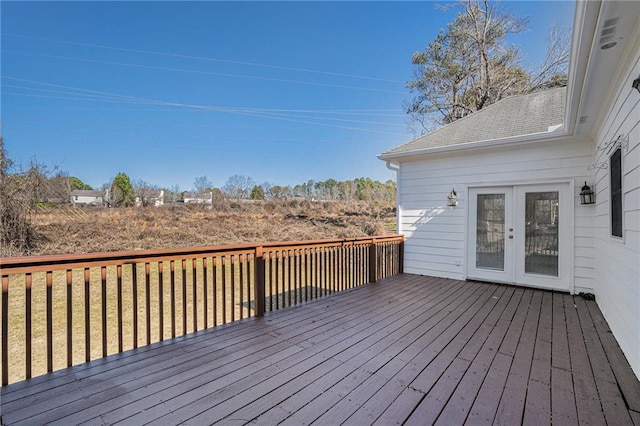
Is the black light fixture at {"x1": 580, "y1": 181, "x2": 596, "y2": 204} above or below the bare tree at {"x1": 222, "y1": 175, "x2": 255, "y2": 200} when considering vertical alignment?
below

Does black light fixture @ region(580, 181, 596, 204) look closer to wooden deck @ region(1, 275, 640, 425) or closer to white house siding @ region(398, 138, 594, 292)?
white house siding @ region(398, 138, 594, 292)

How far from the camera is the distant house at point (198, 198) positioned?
15.0 metres

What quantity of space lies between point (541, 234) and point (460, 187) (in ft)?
4.74

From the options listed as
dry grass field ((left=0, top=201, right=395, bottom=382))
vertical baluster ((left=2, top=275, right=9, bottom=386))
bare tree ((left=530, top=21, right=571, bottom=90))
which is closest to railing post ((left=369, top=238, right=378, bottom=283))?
dry grass field ((left=0, top=201, right=395, bottom=382))

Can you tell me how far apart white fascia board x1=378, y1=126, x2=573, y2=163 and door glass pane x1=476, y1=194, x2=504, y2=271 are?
898 mm

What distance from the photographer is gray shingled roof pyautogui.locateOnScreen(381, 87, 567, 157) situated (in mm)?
4992

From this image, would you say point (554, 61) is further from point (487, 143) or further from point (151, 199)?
point (151, 199)

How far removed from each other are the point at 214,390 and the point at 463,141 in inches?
210

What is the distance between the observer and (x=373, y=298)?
13.9 ft

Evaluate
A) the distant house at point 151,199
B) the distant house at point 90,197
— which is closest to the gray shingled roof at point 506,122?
the distant house at point 151,199

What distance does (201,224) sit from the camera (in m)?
12.2

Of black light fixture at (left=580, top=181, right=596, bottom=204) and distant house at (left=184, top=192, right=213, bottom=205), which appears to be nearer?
black light fixture at (left=580, top=181, right=596, bottom=204)

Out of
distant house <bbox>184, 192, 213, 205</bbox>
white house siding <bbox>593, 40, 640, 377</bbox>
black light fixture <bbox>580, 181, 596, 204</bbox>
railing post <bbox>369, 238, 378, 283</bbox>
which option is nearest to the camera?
white house siding <bbox>593, 40, 640, 377</bbox>

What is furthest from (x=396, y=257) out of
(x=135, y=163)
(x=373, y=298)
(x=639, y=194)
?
(x=135, y=163)
